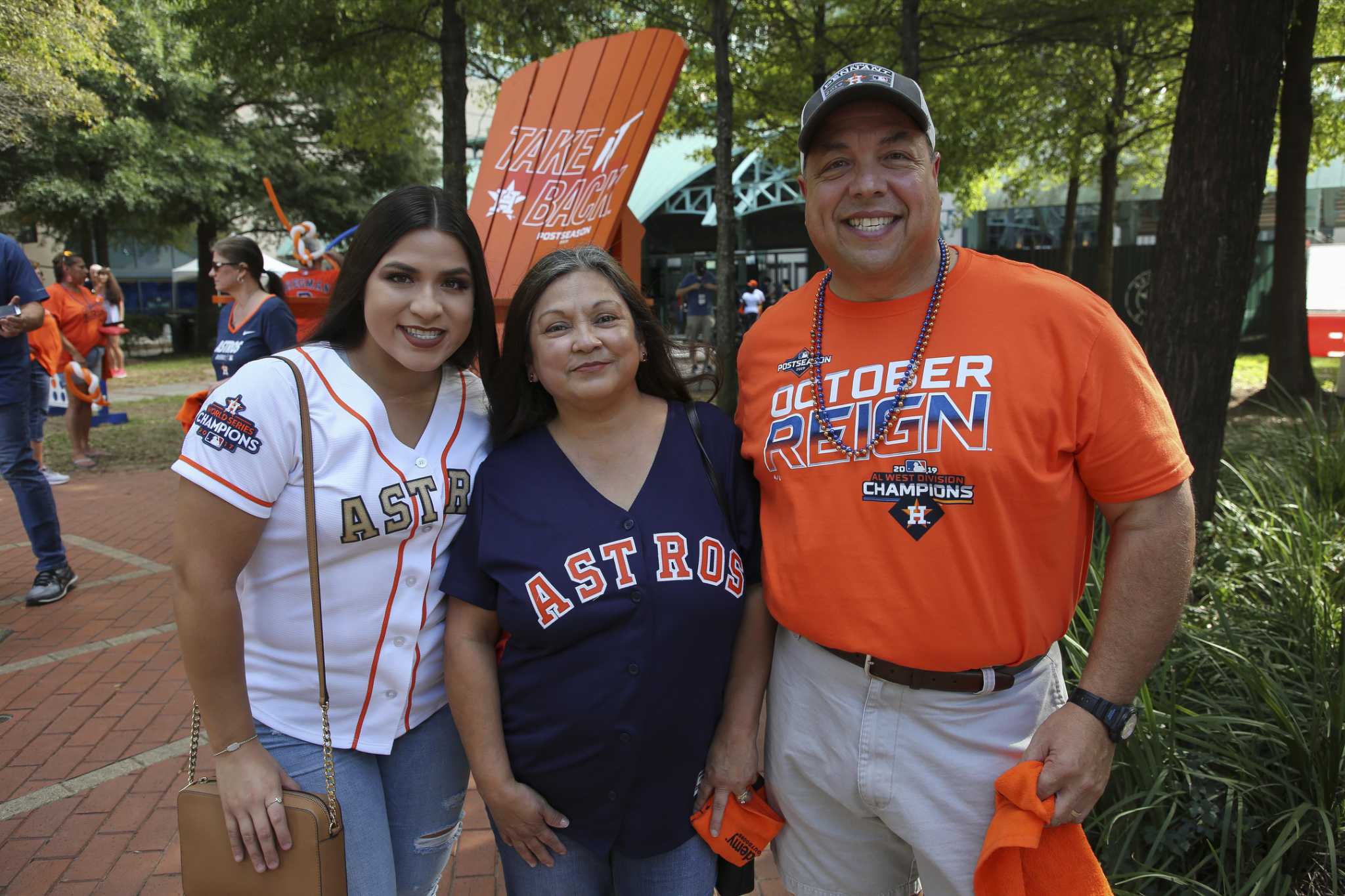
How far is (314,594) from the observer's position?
1724mm

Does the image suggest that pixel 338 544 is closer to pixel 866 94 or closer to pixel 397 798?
pixel 397 798

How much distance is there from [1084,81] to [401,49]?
35.3 feet

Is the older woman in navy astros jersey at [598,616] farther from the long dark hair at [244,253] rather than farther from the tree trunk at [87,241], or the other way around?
the tree trunk at [87,241]

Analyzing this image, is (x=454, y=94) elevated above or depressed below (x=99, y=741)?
above

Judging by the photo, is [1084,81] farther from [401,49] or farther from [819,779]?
[819,779]

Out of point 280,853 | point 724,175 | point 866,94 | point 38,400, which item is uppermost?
point 724,175

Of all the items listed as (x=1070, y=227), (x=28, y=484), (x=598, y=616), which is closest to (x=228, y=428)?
(x=598, y=616)

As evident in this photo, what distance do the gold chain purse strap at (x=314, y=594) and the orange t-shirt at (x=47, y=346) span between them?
6.57 metres

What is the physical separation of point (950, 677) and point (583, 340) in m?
0.98

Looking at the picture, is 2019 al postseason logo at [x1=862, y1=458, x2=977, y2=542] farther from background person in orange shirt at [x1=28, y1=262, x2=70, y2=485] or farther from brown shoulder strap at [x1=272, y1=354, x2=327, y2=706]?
background person in orange shirt at [x1=28, y1=262, x2=70, y2=485]

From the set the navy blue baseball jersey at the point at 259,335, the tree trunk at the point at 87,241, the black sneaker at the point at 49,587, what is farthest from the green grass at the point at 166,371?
the navy blue baseball jersey at the point at 259,335

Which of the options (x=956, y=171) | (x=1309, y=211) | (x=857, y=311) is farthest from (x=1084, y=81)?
(x=1309, y=211)

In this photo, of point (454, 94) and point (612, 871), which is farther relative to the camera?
point (454, 94)

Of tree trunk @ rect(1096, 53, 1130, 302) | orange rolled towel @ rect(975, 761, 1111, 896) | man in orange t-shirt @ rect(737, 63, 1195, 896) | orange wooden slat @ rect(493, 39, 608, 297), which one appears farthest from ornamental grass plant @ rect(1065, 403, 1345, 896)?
tree trunk @ rect(1096, 53, 1130, 302)
